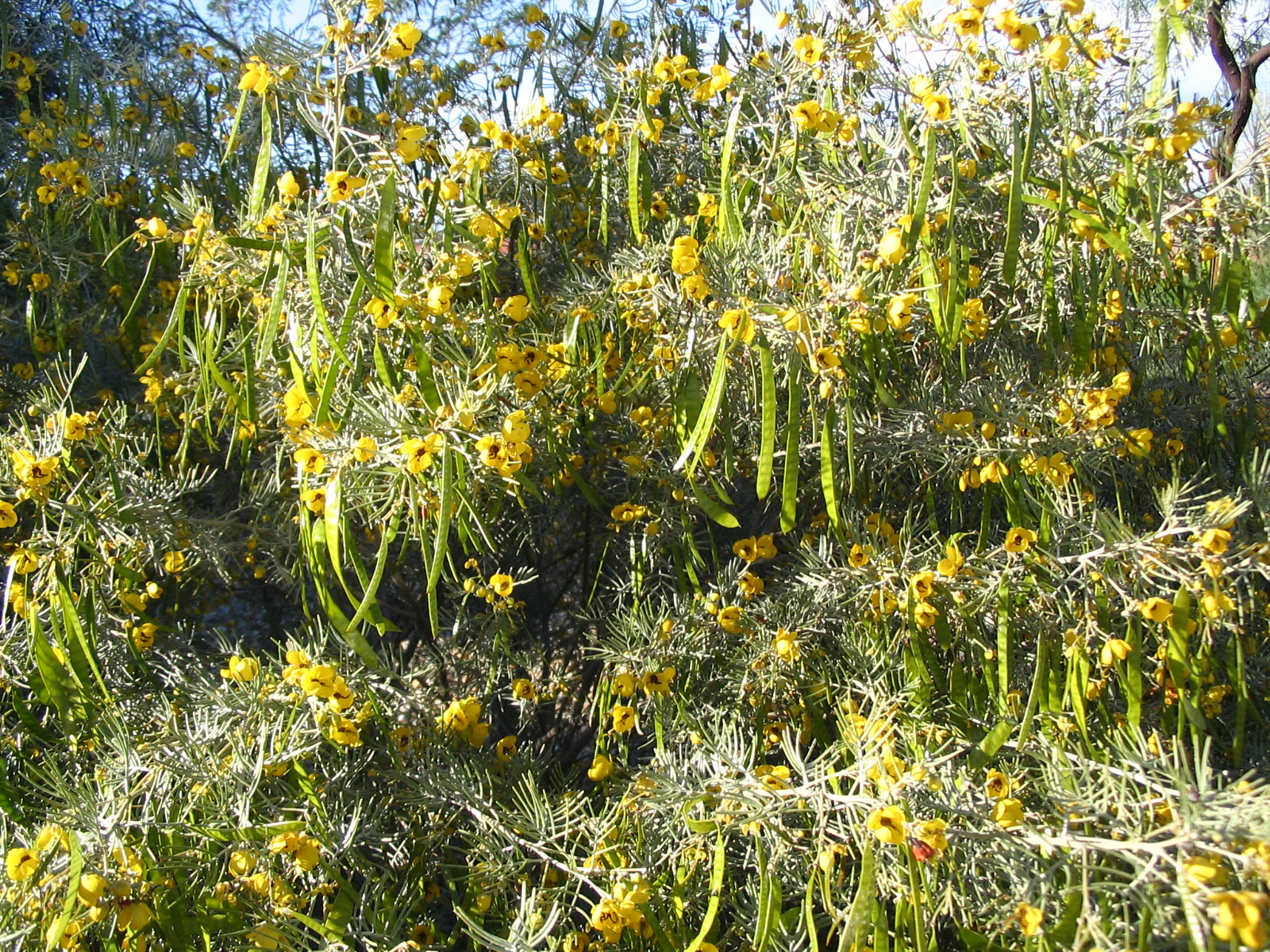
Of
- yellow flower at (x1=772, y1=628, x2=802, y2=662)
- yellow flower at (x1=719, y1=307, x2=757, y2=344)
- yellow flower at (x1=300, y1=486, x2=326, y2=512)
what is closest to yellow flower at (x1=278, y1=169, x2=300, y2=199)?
yellow flower at (x1=300, y1=486, x2=326, y2=512)

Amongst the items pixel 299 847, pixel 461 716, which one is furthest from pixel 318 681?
pixel 461 716

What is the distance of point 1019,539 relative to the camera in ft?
5.90

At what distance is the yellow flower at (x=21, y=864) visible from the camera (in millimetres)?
1442

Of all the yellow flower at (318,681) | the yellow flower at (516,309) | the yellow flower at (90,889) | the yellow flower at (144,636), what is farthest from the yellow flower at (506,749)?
the yellow flower at (516,309)

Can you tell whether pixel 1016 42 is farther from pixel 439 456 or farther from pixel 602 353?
pixel 439 456

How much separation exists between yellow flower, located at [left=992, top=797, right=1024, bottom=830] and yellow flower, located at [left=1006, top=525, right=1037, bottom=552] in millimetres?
506

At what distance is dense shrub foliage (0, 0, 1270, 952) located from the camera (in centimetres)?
154

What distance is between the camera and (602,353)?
6.73 feet

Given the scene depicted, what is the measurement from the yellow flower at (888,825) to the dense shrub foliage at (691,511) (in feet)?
0.04

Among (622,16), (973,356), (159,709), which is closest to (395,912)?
(159,709)

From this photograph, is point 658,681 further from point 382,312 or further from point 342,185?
point 342,185

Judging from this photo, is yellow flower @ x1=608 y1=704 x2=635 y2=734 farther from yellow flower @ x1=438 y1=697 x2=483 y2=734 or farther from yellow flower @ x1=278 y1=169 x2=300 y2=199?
yellow flower @ x1=278 y1=169 x2=300 y2=199

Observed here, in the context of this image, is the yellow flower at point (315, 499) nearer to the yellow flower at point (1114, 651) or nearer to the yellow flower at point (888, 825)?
the yellow flower at point (888, 825)

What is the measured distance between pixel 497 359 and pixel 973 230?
1042mm
